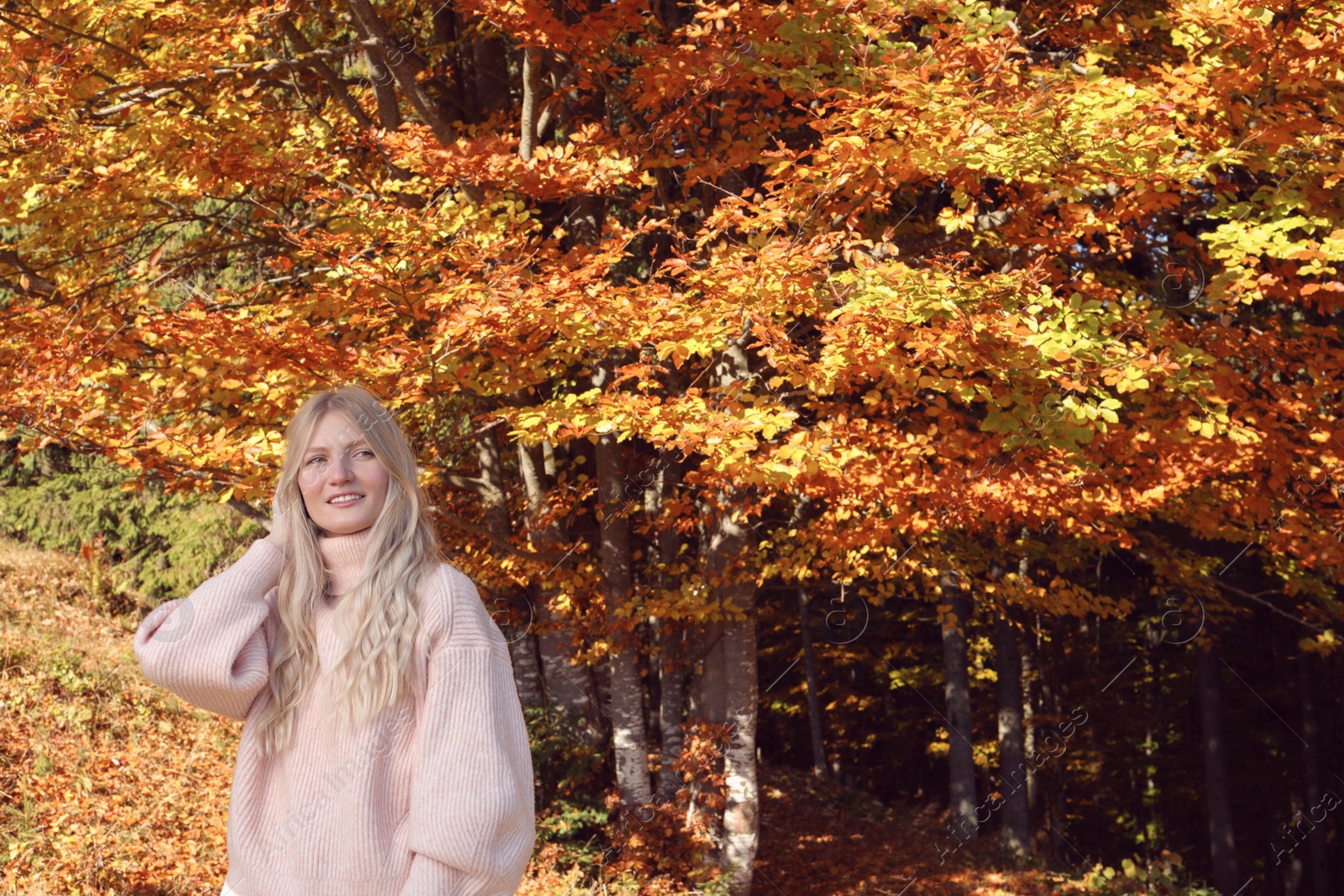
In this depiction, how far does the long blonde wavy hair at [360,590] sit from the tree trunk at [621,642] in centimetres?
748

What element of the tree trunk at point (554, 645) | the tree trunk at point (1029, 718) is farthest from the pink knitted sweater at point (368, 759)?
the tree trunk at point (1029, 718)

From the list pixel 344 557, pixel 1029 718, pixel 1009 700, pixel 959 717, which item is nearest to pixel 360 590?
pixel 344 557

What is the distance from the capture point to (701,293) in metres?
6.72

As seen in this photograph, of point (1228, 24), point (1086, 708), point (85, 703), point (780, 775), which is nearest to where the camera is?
point (1228, 24)

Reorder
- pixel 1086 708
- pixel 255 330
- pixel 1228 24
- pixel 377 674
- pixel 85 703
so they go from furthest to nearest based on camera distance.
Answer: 1. pixel 1086 708
2. pixel 85 703
3. pixel 255 330
4. pixel 1228 24
5. pixel 377 674

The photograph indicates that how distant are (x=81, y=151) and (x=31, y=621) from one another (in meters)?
7.08

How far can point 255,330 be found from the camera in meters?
6.10

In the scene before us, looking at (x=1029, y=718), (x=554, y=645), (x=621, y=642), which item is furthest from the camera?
(x=1029, y=718)

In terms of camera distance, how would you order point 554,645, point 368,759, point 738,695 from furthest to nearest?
point 554,645 → point 738,695 → point 368,759

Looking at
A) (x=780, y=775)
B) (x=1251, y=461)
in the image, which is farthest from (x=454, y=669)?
(x=780, y=775)

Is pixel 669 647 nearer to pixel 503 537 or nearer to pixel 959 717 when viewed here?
pixel 503 537

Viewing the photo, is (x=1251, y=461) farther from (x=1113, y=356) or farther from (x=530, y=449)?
(x=530, y=449)

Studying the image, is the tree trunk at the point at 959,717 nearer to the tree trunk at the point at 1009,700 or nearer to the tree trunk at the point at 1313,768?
the tree trunk at the point at 1009,700

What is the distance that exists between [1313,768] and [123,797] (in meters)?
19.4
